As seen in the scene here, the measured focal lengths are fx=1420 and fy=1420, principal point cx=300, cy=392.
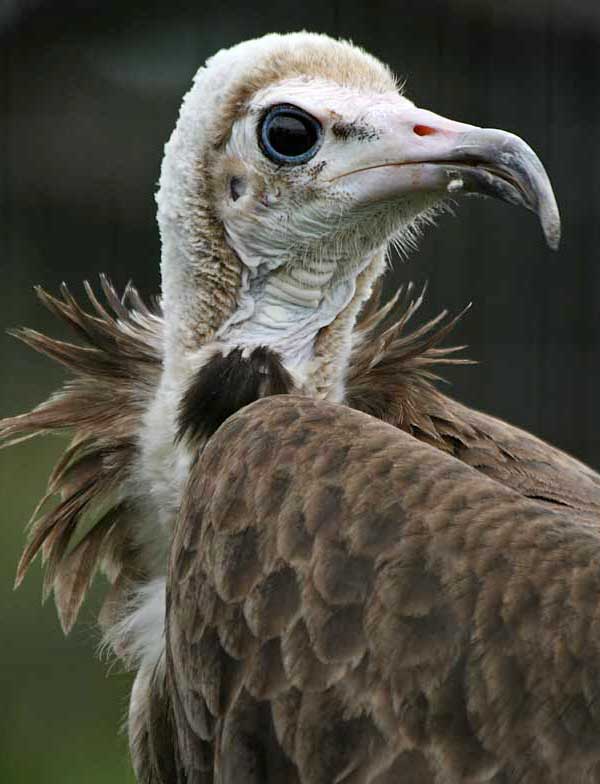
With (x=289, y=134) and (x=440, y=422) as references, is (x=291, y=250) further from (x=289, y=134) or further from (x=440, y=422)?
(x=440, y=422)

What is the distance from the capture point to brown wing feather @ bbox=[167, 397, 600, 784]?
1399mm

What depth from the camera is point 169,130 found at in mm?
4227

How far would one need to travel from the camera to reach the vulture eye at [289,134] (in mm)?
1960

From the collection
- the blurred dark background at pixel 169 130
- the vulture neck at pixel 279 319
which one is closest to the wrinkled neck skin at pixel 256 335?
the vulture neck at pixel 279 319

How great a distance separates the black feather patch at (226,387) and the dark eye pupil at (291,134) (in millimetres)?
285

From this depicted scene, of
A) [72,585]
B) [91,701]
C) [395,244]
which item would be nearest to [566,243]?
[91,701]

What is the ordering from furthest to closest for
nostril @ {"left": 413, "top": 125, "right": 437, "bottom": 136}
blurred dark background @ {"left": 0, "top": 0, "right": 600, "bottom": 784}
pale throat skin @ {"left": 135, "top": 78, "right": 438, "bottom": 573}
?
blurred dark background @ {"left": 0, "top": 0, "right": 600, "bottom": 784} → pale throat skin @ {"left": 135, "top": 78, "right": 438, "bottom": 573} → nostril @ {"left": 413, "top": 125, "right": 437, "bottom": 136}

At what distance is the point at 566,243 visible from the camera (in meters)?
4.36

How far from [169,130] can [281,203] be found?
231 cm

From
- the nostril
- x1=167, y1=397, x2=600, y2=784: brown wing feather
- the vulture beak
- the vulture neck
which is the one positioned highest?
the nostril

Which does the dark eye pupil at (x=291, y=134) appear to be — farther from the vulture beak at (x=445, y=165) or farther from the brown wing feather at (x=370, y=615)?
the brown wing feather at (x=370, y=615)

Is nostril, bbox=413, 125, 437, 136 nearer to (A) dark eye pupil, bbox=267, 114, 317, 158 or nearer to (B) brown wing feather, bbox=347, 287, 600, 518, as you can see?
(A) dark eye pupil, bbox=267, 114, 317, 158

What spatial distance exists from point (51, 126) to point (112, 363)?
90.4 inches

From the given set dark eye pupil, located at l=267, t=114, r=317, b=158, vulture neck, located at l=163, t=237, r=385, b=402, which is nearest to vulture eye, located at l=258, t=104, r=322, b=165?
dark eye pupil, located at l=267, t=114, r=317, b=158
